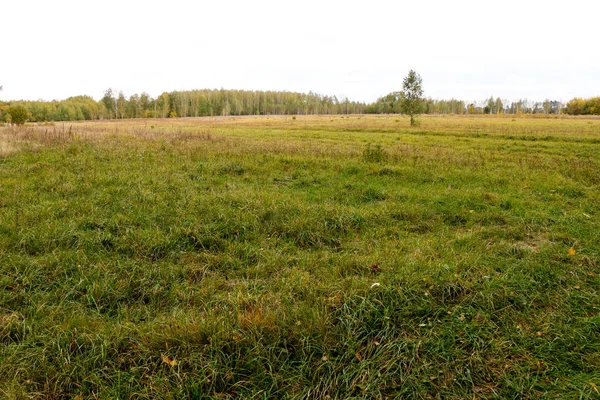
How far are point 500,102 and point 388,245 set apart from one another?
18540 cm

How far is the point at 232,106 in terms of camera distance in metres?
135

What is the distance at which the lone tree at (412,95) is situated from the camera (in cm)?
4050

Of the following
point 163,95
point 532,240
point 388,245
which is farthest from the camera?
point 163,95

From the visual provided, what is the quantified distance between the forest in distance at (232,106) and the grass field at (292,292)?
77.9 meters

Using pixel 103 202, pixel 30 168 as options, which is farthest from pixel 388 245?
pixel 30 168

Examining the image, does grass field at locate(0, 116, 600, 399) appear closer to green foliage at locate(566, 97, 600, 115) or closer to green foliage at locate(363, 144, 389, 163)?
green foliage at locate(363, 144, 389, 163)

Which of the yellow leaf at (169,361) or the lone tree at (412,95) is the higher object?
the lone tree at (412,95)

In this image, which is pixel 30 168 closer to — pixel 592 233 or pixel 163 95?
pixel 592 233

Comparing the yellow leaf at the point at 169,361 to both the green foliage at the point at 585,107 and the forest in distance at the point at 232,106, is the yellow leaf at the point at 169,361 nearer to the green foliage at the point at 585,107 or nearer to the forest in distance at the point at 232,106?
the forest in distance at the point at 232,106

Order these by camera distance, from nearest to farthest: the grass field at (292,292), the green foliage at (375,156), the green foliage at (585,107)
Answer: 1. the grass field at (292,292)
2. the green foliage at (375,156)
3. the green foliage at (585,107)

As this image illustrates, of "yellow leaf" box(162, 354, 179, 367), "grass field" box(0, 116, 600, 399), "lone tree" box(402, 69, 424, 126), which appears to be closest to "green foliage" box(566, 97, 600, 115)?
"lone tree" box(402, 69, 424, 126)

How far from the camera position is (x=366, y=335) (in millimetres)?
3467

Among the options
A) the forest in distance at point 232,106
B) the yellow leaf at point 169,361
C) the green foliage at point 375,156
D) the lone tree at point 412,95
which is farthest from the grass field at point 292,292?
the forest in distance at point 232,106

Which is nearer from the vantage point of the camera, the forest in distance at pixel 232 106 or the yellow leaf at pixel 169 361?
the yellow leaf at pixel 169 361
